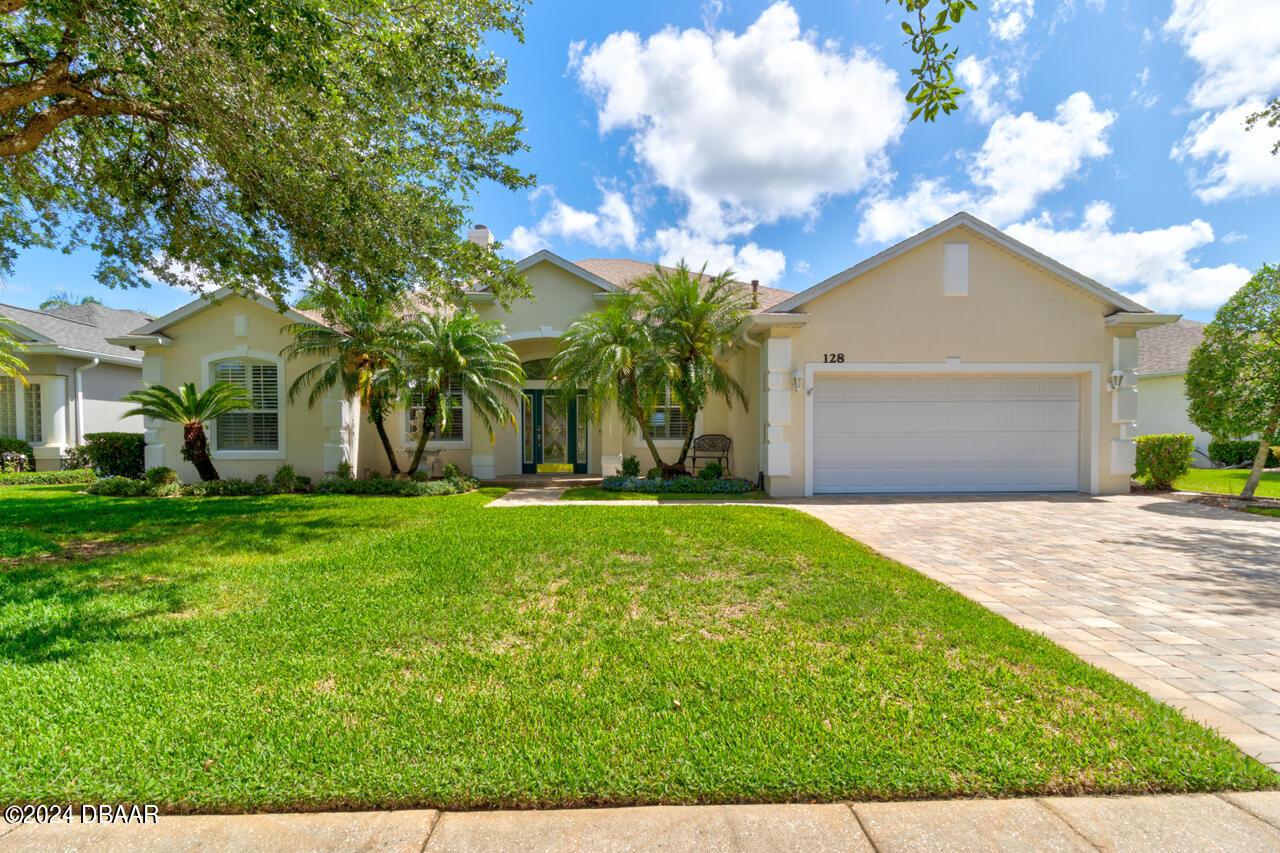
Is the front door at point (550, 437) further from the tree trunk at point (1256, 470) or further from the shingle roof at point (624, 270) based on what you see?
the tree trunk at point (1256, 470)

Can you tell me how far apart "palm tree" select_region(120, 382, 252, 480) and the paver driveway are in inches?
470

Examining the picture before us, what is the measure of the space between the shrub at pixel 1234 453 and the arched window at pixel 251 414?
88.2 feet

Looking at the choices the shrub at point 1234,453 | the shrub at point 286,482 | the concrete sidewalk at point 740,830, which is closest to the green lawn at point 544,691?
the concrete sidewalk at point 740,830

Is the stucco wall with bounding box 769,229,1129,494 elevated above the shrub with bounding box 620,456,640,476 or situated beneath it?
elevated above

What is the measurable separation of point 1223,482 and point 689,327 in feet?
47.2

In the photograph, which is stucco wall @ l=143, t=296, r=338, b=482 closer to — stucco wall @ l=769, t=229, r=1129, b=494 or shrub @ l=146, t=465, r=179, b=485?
shrub @ l=146, t=465, r=179, b=485

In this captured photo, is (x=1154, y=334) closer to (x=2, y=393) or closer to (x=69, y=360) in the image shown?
(x=69, y=360)

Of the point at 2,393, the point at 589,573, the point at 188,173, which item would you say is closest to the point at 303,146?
the point at 188,173

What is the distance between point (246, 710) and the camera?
2945 mm

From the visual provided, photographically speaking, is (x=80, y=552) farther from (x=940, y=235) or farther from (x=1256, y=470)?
(x=1256, y=470)

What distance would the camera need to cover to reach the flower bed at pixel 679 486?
37.5 ft

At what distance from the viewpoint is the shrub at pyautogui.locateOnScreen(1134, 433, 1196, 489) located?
471 inches

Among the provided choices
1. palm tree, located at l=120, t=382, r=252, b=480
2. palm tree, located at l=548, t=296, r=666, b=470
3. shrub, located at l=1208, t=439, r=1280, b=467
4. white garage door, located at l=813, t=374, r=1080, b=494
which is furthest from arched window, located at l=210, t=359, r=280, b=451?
shrub, located at l=1208, t=439, r=1280, b=467

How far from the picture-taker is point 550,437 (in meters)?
15.8
